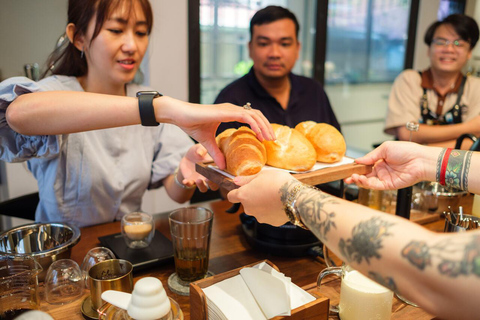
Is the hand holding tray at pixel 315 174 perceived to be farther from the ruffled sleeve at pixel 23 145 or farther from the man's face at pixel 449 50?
the man's face at pixel 449 50

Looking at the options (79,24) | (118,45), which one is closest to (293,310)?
(118,45)

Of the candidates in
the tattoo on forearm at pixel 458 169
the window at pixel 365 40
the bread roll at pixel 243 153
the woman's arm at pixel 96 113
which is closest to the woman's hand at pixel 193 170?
the bread roll at pixel 243 153

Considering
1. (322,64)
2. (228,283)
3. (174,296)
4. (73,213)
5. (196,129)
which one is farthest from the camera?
(322,64)

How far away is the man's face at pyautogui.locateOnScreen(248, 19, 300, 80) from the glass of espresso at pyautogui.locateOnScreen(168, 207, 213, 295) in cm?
155

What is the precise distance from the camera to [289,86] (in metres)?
2.65

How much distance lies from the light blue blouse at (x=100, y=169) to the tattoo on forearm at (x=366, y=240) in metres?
1.32

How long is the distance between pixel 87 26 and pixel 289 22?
1318mm

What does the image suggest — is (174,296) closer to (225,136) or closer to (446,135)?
(225,136)

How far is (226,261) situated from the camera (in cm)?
127

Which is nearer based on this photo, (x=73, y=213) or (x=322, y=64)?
(x=73, y=213)

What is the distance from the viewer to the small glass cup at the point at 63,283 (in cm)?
103

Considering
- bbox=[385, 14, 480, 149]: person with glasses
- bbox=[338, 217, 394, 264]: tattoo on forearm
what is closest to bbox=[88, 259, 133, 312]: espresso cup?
bbox=[338, 217, 394, 264]: tattoo on forearm

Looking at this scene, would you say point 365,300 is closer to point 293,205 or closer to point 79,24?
point 293,205

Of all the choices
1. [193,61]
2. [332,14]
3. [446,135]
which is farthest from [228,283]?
[332,14]
